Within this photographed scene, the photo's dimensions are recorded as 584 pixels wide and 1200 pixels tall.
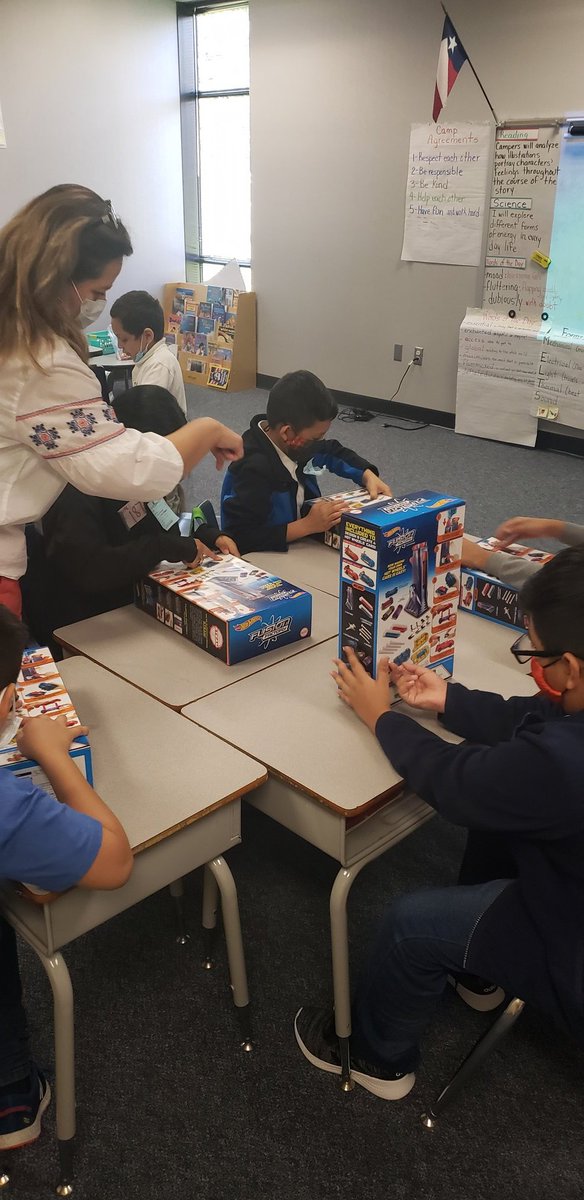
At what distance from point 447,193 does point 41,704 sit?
16.0 feet

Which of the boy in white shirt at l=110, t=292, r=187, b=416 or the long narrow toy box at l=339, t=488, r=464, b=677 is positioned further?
the boy in white shirt at l=110, t=292, r=187, b=416

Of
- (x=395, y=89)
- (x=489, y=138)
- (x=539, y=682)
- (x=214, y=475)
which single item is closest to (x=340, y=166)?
(x=395, y=89)

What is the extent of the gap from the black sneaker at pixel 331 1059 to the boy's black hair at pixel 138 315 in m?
2.96

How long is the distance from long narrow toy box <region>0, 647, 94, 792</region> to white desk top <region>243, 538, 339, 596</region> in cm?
73

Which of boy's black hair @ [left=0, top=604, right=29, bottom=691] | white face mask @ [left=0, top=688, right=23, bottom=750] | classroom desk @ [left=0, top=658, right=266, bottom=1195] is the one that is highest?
boy's black hair @ [left=0, top=604, right=29, bottom=691]

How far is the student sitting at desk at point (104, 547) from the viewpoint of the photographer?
5.92ft

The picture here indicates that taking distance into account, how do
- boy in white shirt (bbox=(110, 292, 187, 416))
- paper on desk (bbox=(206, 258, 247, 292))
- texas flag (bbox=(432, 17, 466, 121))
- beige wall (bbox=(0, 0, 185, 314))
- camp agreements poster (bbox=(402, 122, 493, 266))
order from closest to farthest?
boy in white shirt (bbox=(110, 292, 187, 416)) < texas flag (bbox=(432, 17, 466, 121)) < camp agreements poster (bbox=(402, 122, 493, 266)) < beige wall (bbox=(0, 0, 185, 314)) < paper on desk (bbox=(206, 258, 247, 292))

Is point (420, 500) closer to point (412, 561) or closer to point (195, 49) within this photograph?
point (412, 561)

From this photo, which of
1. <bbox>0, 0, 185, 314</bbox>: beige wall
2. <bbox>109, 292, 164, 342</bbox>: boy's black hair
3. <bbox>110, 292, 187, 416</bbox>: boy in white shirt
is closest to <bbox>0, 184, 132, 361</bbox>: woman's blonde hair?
<bbox>110, 292, 187, 416</bbox>: boy in white shirt

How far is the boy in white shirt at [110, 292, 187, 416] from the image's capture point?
3.68 meters

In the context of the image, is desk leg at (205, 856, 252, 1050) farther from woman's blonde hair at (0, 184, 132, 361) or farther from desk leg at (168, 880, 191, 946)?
woman's blonde hair at (0, 184, 132, 361)

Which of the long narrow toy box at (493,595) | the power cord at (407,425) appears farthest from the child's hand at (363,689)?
the power cord at (407,425)

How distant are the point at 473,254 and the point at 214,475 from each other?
2076 mm

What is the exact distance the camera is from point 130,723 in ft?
4.76
